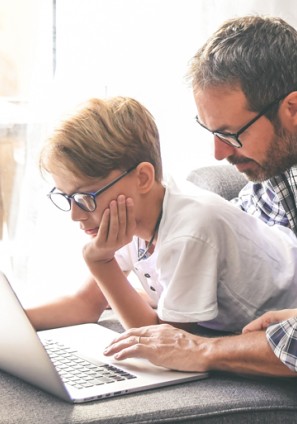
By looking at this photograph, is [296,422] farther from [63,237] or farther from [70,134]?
[63,237]

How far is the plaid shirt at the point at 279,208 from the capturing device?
134 centimetres

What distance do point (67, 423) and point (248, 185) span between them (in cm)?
97

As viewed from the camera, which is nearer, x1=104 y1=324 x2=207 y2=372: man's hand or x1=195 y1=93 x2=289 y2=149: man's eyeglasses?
x1=104 y1=324 x2=207 y2=372: man's hand

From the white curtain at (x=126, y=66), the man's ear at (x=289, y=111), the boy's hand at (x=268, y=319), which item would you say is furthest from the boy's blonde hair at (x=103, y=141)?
the white curtain at (x=126, y=66)

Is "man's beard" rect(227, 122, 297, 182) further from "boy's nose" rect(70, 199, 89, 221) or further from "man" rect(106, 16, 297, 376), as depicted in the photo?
"boy's nose" rect(70, 199, 89, 221)

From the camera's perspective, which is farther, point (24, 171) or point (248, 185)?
point (24, 171)

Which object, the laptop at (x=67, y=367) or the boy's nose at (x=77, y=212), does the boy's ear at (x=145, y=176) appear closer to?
the boy's nose at (x=77, y=212)

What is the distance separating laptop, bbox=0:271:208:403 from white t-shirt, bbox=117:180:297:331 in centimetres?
17

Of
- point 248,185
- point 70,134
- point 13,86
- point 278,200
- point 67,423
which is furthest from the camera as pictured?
point 13,86

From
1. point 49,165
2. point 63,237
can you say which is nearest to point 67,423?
point 49,165

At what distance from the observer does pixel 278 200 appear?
1.88 metres

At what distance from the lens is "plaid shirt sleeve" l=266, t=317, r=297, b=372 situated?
1.34 metres

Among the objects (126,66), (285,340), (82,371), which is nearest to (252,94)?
(285,340)

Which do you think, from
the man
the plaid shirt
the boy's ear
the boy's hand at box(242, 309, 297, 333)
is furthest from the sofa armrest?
the boy's hand at box(242, 309, 297, 333)
